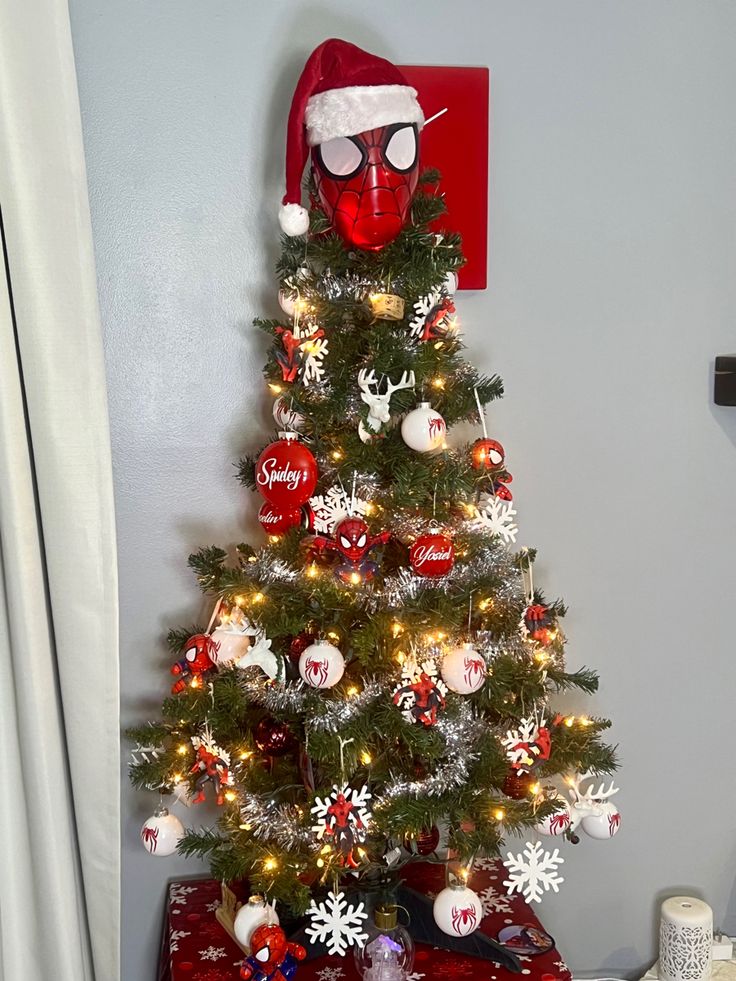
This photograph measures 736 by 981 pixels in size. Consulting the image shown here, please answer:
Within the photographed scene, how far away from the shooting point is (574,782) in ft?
5.36

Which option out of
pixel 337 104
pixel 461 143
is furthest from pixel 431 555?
pixel 461 143

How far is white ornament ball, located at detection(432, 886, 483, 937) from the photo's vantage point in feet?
4.99

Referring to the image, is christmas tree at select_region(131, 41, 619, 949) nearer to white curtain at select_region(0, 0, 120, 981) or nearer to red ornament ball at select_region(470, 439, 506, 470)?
red ornament ball at select_region(470, 439, 506, 470)

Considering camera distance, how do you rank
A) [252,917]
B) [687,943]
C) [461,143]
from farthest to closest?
[687,943] < [461,143] < [252,917]

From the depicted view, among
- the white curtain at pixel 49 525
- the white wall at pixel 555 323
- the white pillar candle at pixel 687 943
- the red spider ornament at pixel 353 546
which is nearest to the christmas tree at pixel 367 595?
the red spider ornament at pixel 353 546

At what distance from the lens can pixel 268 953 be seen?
148cm

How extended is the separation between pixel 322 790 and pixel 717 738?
0.92 m

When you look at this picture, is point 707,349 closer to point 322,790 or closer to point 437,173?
point 437,173

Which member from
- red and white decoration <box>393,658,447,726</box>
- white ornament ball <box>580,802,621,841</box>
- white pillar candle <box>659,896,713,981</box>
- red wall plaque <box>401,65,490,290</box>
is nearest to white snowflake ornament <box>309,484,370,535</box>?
red and white decoration <box>393,658,447,726</box>

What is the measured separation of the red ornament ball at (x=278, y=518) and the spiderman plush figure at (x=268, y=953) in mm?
584

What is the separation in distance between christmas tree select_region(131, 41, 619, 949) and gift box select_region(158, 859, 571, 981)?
14 centimetres

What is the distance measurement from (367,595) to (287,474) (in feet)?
0.71

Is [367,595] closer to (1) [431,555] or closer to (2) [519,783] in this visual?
(1) [431,555]

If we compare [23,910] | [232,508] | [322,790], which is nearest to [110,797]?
[23,910]
